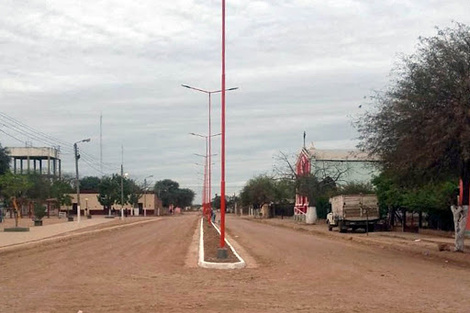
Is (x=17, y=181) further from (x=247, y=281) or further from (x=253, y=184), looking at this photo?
(x=253, y=184)

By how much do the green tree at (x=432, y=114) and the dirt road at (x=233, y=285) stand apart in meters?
3.95

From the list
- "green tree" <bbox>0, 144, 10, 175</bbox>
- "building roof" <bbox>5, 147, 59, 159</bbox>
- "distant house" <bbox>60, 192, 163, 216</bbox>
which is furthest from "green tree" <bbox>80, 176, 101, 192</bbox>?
"green tree" <bbox>0, 144, 10, 175</bbox>

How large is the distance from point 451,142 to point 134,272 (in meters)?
12.3

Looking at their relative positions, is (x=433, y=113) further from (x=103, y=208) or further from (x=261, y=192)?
(x=103, y=208)

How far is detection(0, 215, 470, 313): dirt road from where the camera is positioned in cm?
1343

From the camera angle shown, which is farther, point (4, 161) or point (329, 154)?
point (329, 154)

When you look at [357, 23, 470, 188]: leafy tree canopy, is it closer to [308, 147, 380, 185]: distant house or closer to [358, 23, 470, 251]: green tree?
[358, 23, 470, 251]: green tree

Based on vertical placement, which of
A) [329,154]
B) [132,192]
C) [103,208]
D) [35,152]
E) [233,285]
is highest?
[35,152]

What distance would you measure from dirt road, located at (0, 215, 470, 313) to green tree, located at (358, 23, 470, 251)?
156 inches

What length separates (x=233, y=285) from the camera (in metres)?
17.2

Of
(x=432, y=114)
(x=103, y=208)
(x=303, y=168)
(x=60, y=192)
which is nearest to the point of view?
(x=432, y=114)

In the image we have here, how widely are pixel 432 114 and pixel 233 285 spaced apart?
1170 cm

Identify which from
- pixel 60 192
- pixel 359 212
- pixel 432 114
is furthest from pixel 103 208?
pixel 432 114

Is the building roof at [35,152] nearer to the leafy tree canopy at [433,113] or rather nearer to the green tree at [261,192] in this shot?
the green tree at [261,192]
